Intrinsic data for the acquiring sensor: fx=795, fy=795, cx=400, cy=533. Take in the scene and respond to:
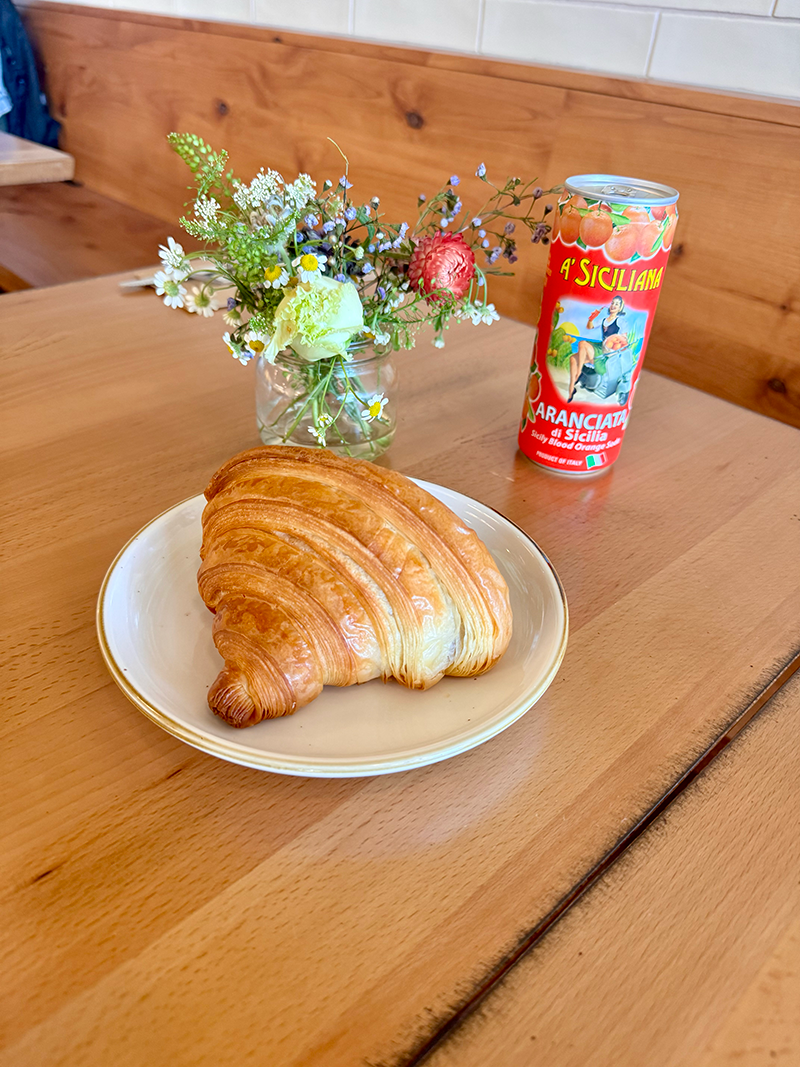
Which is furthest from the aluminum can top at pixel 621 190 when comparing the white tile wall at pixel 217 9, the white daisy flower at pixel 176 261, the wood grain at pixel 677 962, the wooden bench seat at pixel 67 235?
the white tile wall at pixel 217 9

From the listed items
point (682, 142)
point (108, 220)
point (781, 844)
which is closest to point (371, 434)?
point (781, 844)

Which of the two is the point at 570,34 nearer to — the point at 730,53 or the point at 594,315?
the point at 730,53

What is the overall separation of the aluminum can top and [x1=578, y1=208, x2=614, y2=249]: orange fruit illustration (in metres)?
0.01

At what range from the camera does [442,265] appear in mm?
643

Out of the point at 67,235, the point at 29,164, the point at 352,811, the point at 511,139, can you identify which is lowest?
the point at 67,235

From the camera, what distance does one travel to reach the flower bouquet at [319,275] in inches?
24.3

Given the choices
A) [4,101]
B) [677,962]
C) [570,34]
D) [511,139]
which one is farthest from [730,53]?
[4,101]

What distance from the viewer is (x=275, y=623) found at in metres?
0.49

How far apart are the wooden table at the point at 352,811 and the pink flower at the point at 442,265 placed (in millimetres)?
200

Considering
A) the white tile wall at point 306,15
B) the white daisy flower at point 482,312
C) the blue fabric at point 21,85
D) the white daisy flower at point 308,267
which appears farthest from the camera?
the blue fabric at point 21,85

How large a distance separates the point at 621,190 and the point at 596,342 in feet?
0.42

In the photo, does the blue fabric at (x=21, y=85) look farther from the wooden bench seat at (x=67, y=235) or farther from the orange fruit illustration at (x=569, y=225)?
the orange fruit illustration at (x=569, y=225)

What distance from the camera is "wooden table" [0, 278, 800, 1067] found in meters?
0.37

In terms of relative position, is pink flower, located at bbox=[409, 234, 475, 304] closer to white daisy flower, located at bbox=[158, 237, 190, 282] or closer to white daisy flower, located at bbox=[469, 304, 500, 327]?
white daisy flower, located at bbox=[469, 304, 500, 327]
